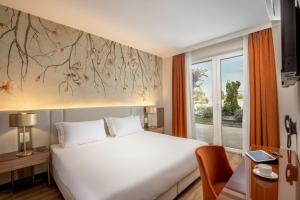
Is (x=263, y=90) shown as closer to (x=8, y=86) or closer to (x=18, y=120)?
(x=18, y=120)

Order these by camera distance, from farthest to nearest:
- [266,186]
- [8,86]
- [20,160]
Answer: [8,86], [20,160], [266,186]

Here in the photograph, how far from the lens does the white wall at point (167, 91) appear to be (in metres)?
4.71

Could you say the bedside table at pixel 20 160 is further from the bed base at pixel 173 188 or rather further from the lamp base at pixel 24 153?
the bed base at pixel 173 188

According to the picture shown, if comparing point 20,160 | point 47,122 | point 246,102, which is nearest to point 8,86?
point 47,122

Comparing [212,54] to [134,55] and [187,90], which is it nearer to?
[187,90]

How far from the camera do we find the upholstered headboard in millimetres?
2221

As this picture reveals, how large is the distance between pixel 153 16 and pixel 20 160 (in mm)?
2798

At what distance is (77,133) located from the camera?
2.54m

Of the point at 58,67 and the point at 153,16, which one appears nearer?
the point at 153,16

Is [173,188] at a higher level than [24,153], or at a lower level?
lower

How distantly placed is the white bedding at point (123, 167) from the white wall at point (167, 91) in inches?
82.9

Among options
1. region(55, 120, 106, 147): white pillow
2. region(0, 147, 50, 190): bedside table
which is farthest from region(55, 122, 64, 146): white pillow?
region(0, 147, 50, 190): bedside table

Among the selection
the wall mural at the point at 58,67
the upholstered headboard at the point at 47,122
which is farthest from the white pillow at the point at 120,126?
the wall mural at the point at 58,67

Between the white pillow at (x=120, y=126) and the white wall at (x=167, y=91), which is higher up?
the white wall at (x=167, y=91)
